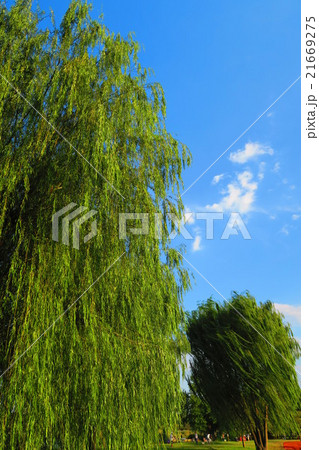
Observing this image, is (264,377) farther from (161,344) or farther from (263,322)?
(161,344)

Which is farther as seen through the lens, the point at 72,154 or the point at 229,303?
the point at 229,303

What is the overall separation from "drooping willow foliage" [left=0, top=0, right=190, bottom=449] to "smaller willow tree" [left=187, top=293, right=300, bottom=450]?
1018cm

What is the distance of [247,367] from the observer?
655 inches

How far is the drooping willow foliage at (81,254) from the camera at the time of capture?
203 inches

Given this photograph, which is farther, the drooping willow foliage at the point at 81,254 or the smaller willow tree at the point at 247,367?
the smaller willow tree at the point at 247,367

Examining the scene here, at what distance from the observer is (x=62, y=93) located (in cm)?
677

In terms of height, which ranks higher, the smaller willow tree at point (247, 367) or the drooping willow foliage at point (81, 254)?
the drooping willow foliage at point (81, 254)

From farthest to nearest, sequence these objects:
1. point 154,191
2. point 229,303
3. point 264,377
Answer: point 229,303, point 264,377, point 154,191

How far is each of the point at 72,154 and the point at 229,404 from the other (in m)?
14.7

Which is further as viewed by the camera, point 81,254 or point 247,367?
point 247,367

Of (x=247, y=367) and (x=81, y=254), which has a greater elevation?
(x=81, y=254)

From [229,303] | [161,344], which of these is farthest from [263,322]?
[161,344]

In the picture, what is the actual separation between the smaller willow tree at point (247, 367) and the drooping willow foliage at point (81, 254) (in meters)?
10.2

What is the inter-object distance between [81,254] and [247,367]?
1305cm
